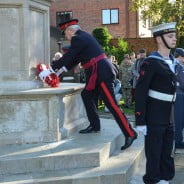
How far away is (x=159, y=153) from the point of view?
17.1ft

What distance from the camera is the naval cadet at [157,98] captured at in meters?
5.06

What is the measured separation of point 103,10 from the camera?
3825 cm

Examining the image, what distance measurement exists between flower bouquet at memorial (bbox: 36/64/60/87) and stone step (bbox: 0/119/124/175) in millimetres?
915

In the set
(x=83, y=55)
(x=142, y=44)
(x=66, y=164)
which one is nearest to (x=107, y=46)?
(x=142, y=44)

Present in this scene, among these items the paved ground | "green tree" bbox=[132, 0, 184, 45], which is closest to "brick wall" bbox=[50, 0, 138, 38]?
"green tree" bbox=[132, 0, 184, 45]

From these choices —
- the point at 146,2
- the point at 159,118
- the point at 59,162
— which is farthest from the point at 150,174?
the point at 146,2

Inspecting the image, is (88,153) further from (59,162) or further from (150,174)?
(150,174)

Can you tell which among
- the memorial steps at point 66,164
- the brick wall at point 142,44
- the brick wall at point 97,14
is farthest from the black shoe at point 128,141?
the brick wall at point 97,14

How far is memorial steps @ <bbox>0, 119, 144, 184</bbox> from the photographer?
17.7 ft

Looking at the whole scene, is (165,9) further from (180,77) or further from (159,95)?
(159,95)

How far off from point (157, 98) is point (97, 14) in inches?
1340

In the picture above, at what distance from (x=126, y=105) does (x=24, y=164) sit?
29.2 ft

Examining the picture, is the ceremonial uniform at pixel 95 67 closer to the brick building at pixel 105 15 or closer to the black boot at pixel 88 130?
the black boot at pixel 88 130

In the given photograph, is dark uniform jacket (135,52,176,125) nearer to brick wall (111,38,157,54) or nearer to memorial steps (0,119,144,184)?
memorial steps (0,119,144,184)
